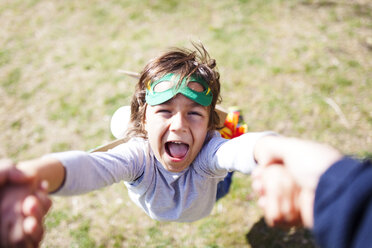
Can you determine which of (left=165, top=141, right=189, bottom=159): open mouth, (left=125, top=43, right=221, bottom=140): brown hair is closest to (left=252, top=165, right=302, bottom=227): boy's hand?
(left=165, top=141, right=189, bottom=159): open mouth

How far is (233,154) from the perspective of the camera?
48.1 inches

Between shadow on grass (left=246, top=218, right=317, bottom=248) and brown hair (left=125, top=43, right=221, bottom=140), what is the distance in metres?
1.21

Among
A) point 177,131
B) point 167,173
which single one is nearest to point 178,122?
point 177,131

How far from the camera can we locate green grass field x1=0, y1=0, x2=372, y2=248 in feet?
8.62

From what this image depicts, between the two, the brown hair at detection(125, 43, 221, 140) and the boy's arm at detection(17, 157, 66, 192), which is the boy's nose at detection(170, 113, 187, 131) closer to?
the brown hair at detection(125, 43, 221, 140)

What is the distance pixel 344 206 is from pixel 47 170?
879 millimetres

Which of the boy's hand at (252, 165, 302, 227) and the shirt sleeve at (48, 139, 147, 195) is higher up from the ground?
the boy's hand at (252, 165, 302, 227)

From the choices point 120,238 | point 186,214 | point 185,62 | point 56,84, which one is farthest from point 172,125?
point 56,84

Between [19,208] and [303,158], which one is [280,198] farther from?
[19,208]

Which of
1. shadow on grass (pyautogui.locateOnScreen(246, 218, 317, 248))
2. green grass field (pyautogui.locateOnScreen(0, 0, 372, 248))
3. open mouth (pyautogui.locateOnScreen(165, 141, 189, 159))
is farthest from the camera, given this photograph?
green grass field (pyautogui.locateOnScreen(0, 0, 372, 248))

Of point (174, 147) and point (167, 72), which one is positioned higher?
point (167, 72)

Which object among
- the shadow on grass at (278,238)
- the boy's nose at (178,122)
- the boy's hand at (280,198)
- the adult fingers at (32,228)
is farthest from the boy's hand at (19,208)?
the shadow on grass at (278,238)

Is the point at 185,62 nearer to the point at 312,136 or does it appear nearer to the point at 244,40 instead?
the point at 312,136

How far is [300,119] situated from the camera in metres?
3.20
